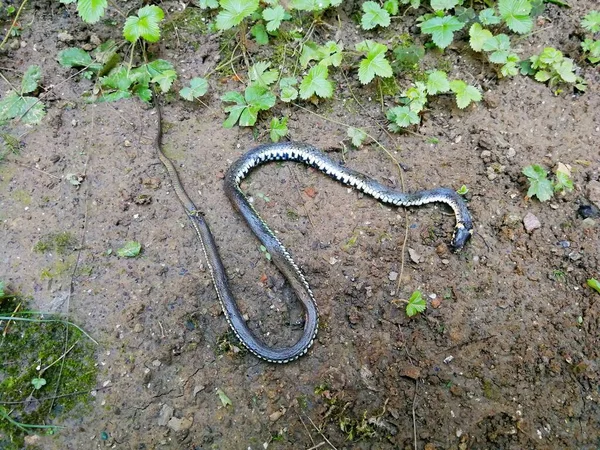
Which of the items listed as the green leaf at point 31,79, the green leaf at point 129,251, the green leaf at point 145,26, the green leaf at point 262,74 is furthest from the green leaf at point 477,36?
the green leaf at point 31,79

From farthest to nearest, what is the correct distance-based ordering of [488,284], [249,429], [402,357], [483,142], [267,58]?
1. [267,58]
2. [483,142]
3. [488,284]
4. [402,357]
5. [249,429]

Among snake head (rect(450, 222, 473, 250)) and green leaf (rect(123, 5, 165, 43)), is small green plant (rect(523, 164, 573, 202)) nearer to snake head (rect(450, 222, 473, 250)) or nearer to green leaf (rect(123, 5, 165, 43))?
snake head (rect(450, 222, 473, 250))

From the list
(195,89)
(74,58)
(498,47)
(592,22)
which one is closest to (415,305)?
(498,47)

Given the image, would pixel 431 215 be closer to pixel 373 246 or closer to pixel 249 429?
pixel 373 246

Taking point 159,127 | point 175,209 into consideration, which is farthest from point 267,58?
point 175,209

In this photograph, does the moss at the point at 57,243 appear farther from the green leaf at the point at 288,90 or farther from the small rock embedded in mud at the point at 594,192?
the small rock embedded in mud at the point at 594,192

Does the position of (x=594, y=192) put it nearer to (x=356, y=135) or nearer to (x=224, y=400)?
(x=356, y=135)
